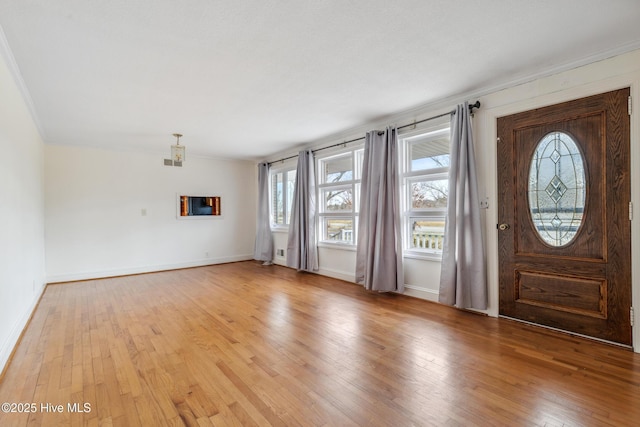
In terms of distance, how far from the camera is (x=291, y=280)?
16.9 ft

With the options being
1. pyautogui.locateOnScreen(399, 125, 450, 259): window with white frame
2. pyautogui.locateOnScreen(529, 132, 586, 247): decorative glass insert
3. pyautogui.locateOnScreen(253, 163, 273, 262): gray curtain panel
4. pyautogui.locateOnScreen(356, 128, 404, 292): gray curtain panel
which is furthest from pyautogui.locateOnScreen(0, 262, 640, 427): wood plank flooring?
pyautogui.locateOnScreen(253, 163, 273, 262): gray curtain panel

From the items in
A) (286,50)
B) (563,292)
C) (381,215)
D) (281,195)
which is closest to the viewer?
(286,50)

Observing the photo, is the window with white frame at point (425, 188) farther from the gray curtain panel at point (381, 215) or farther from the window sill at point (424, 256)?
the gray curtain panel at point (381, 215)

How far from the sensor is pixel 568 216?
2.72 metres

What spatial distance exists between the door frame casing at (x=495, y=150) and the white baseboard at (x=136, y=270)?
5.67 metres

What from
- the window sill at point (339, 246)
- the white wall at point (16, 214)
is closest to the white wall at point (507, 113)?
the window sill at point (339, 246)

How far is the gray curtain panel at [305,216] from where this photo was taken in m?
5.56

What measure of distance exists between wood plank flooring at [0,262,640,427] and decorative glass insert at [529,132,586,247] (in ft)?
3.27

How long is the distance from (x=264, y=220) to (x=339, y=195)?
7.79ft

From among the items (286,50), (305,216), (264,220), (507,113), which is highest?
(286,50)

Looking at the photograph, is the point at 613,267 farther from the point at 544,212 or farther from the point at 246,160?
the point at 246,160

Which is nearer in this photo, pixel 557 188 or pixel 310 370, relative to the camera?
pixel 310 370

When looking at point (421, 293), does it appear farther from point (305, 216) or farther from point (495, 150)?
point (305, 216)

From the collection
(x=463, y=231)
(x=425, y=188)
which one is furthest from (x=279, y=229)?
(x=463, y=231)
